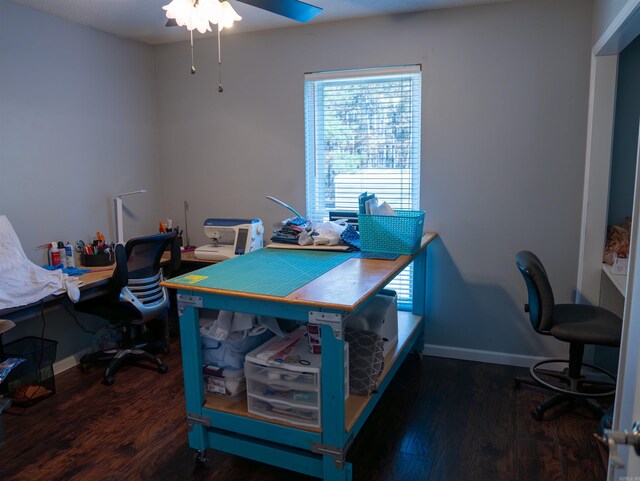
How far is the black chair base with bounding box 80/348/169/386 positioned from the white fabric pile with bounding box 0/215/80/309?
25.1 inches

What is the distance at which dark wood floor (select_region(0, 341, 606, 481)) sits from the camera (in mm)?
2229

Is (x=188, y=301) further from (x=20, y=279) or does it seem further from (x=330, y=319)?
(x=20, y=279)

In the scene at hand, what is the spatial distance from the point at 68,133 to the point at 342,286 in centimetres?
238

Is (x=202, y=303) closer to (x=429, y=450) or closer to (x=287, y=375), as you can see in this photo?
(x=287, y=375)

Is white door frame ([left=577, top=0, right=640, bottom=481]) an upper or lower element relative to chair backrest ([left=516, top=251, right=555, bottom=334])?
upper

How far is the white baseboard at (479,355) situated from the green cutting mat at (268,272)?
1.18m

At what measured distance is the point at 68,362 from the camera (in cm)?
339

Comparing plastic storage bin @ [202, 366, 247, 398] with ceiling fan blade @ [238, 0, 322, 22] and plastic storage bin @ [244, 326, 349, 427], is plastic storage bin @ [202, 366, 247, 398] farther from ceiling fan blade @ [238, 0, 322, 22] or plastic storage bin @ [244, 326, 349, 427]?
ceiling fan blade @ [238, 0, 322, 22]

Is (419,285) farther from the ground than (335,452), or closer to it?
farther from the ground

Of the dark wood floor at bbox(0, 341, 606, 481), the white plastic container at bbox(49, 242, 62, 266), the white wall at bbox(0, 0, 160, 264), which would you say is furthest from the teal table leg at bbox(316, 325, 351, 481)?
the white wall at bbox(0, 0, 160, 264)

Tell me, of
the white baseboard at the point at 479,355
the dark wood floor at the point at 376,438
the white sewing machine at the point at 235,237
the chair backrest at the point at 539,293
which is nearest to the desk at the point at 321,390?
the dark wood floor at the point at 376,438

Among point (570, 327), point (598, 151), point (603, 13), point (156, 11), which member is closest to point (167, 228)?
point (156, 11)

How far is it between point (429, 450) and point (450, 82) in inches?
88.5

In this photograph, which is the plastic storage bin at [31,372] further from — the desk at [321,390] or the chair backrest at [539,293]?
the chair backrest at [539,293]
